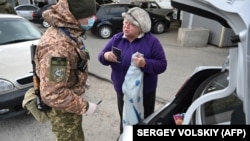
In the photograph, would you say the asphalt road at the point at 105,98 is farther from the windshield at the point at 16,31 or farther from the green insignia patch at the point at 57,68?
the green insignia patch at the point at 57,68

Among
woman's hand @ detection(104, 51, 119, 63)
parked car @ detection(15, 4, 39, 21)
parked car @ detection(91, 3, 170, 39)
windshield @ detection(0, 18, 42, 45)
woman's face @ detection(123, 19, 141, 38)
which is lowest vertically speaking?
parked car @ detection(15, 4, 39, 21)

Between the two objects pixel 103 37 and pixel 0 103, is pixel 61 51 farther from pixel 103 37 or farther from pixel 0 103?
pixel 103 37

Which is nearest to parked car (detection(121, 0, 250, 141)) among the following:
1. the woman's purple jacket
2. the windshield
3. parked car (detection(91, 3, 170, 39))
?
the woman's purple jacket

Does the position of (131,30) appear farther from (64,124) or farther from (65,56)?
(64,124)

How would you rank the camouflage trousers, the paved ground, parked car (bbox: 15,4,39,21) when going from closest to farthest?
the camouflage trousers < the paved ground < parked car (bbox: 15,4,39,21)

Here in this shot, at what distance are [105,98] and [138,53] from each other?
230 cm

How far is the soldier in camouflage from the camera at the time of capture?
169cm

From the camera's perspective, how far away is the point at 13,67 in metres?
3.43

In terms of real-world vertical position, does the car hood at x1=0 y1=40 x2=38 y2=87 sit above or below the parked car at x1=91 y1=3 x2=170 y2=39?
above

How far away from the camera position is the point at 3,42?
417 cm

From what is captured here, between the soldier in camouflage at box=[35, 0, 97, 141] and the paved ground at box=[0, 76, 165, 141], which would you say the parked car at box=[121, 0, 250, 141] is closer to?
the soldier in camouflage at box=[35, 0, 97, 141]

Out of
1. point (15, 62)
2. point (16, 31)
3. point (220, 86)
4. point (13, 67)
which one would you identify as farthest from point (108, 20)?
point (220, 86)

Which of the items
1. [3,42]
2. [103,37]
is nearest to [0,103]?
[3,42]

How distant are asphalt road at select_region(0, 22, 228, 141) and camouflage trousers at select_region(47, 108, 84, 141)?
3.54ft
